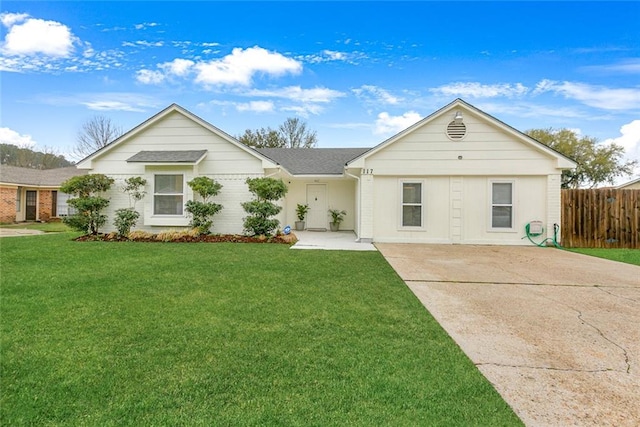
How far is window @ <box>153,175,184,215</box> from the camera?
1180 centimetres

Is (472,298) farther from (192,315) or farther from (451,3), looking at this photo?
(451,3)

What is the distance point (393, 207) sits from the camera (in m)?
11.2

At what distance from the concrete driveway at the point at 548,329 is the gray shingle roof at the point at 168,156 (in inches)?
327

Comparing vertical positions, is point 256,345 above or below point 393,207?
below

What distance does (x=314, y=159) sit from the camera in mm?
16281

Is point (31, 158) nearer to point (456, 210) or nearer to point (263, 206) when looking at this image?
point (263, 206)

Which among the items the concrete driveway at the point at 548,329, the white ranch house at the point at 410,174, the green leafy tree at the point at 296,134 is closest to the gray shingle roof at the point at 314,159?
the white ranch house at the point at 410,174

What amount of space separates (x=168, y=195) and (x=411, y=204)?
905 centimetres

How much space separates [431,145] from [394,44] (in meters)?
5.76

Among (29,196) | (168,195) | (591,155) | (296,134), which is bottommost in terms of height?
(168,195)

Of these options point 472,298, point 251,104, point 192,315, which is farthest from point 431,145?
point 251,104

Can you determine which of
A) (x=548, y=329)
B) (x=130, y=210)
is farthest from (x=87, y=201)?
(x=548, y=329)

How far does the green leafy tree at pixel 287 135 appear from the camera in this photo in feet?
103

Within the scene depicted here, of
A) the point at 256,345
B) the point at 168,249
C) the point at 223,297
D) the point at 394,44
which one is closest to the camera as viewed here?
the point at 256,345
